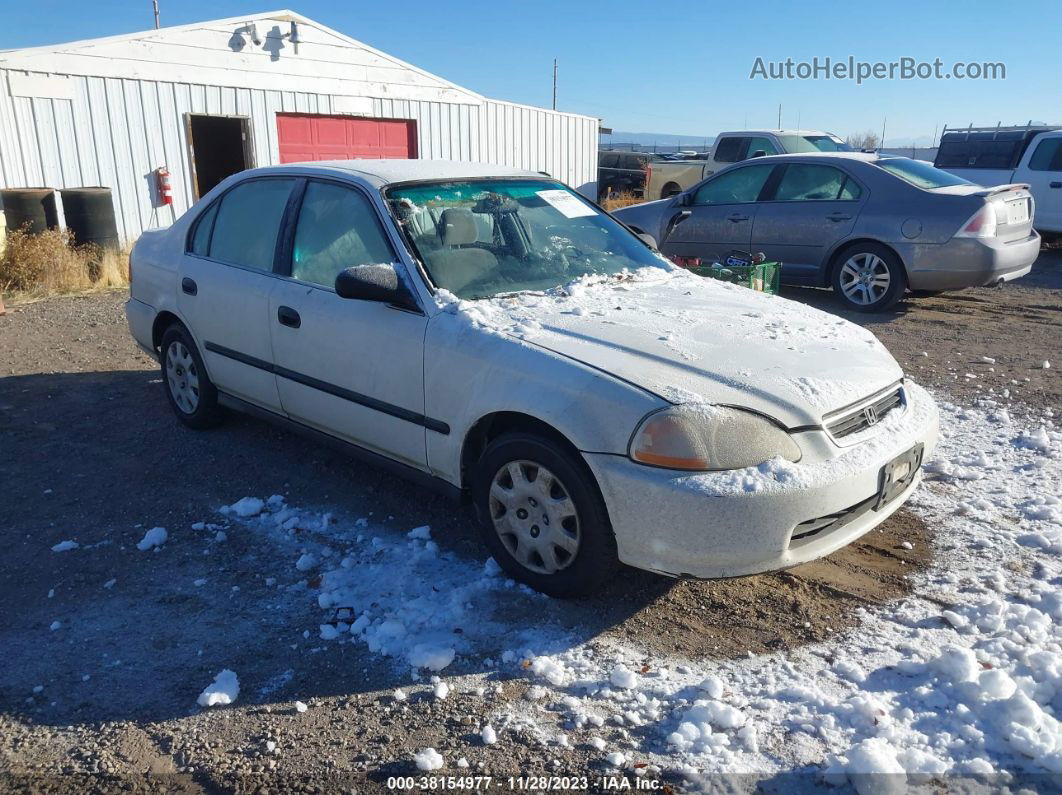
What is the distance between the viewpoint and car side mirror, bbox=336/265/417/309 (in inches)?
144

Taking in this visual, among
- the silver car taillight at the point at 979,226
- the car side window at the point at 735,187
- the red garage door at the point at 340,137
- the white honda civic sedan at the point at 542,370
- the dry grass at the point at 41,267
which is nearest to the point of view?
the white honda civic sedan at the point at 542,370

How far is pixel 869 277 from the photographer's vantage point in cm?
864

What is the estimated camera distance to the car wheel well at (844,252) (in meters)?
8.42

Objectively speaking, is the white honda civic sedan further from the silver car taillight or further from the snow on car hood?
the silver car taillight

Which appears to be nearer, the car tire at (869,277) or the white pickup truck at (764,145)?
the car tire at (869,277)

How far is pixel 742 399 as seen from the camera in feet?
9.94

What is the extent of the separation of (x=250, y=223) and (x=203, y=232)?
51 centimetres

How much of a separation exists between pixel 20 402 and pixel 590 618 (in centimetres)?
482

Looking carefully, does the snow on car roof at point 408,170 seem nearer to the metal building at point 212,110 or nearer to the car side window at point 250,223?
the car side window at point 250,223

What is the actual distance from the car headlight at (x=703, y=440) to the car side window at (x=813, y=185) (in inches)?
259

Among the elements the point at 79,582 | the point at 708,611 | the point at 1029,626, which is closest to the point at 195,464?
the point at 79,582

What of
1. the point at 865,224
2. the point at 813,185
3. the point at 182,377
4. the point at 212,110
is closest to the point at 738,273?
the point at 865,224

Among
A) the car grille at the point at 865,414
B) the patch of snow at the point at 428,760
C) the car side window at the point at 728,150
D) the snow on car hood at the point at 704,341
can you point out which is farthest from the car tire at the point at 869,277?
the car side window at the point at 728,150

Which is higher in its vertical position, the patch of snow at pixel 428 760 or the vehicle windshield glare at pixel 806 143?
the vehicle windshield glare at pixel 806 143
